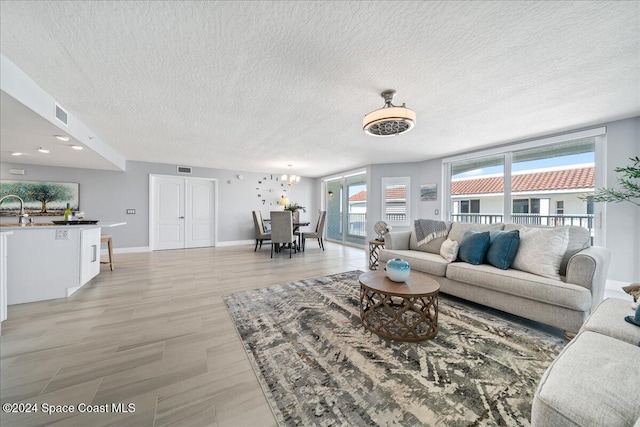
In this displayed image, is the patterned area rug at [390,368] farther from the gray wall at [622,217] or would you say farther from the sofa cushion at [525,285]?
the gray wall at [622,217]

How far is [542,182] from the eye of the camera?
3885 mm

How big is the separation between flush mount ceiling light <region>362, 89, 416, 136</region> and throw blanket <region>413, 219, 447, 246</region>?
1.74m

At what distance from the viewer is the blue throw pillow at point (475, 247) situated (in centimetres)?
260

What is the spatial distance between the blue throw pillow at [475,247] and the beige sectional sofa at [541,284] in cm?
10

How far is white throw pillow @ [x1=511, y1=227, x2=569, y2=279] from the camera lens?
2.17m

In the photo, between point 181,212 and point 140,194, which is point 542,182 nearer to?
point 181,212

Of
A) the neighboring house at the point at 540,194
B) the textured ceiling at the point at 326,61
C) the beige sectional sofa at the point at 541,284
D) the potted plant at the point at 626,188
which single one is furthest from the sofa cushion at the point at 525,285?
the neighboring house at the point at 540,194

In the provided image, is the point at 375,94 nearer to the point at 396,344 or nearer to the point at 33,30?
the point at 396,344

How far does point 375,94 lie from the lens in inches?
95.8

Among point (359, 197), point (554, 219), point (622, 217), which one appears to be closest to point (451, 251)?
point (622, 217)

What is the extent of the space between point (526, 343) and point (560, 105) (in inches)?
108

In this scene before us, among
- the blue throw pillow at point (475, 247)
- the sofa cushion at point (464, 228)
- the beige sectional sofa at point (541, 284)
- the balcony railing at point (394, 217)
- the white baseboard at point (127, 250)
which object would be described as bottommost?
the white baseboard at point (127, 250)

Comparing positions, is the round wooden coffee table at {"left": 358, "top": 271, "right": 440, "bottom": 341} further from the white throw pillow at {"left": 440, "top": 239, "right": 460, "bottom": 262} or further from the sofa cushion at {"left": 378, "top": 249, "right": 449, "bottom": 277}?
the white throw pillow at {"left": 440, "top": 239, "right": 460, "bottom": 262}

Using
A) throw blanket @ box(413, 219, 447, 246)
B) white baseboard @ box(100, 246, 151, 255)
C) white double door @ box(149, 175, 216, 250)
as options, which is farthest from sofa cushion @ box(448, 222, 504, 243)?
white baseboard @ box(100, 246, 151, 255)
